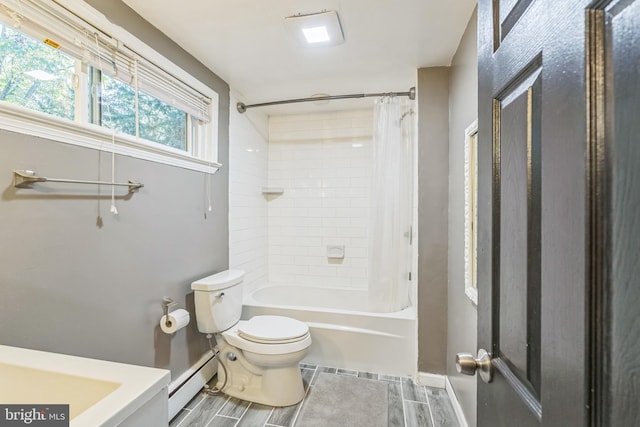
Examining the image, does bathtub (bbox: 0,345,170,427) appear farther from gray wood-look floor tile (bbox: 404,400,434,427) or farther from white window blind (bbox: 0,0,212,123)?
gray wood-look floor tile (bbox: 404,400,434,427)

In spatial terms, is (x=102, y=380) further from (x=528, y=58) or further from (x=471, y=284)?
(x=471, y=284)

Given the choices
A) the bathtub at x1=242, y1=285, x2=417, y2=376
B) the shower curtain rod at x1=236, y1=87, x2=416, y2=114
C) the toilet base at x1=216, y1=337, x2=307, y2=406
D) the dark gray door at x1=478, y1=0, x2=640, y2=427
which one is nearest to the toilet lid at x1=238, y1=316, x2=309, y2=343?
the toilet base at x1=216, y1=337, x2=307, y2=406

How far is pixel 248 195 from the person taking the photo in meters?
2.85

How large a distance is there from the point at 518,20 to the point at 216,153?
2.03m

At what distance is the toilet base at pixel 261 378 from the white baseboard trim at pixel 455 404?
0.95 m

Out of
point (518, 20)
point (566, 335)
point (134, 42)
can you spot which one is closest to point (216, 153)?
point (134, 42)

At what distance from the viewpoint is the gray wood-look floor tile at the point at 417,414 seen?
1759 mm

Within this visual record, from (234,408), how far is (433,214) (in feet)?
6.00

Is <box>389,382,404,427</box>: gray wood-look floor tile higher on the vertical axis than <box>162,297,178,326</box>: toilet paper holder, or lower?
lower

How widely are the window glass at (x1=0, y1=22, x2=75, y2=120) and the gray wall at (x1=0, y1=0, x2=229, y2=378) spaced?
179 mm

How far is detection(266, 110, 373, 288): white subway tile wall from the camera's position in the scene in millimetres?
3074

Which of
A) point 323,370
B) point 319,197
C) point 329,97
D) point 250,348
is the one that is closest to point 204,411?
point 250,348

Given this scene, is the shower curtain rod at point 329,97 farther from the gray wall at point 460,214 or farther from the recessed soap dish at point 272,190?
the recessed soap dish at point 272,190

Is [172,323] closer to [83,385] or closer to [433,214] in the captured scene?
[83,385]
